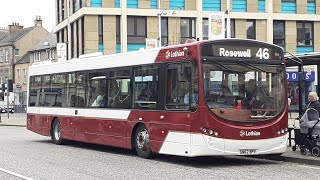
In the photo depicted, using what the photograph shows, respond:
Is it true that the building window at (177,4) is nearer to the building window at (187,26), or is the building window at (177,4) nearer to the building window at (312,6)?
the building window at (187,26)

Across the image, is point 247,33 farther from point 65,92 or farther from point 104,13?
point 65,92

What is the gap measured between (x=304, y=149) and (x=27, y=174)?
6732 millimetres

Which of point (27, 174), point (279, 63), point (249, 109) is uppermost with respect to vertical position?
point (279, 63)

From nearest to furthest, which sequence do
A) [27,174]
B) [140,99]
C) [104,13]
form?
[27,174] < [140,99] < [104,13]

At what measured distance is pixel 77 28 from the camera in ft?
157

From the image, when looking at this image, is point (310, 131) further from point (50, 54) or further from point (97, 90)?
point (50, 54)

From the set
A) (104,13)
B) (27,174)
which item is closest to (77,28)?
(104,13)

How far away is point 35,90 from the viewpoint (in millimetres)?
21938

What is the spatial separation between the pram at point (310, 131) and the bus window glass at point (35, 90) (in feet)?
36.7

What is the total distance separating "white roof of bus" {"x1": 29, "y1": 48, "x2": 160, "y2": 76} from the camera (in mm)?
14938

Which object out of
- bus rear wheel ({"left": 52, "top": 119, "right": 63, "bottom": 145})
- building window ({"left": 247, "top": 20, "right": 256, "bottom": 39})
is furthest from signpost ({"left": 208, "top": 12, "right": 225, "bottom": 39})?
building window ({"left": 247, "top": 20, "right": 256, "bottom": 39})

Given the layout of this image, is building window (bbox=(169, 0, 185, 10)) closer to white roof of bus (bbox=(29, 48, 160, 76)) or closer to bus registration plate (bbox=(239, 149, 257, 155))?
white roof of bus (bbox=(29, 48, 160, 76))

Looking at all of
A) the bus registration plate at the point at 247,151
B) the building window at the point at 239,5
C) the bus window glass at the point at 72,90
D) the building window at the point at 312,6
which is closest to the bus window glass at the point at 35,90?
the bus window glass at the point at 72,90

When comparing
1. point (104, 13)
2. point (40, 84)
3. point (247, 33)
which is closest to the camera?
point (40, 84)
